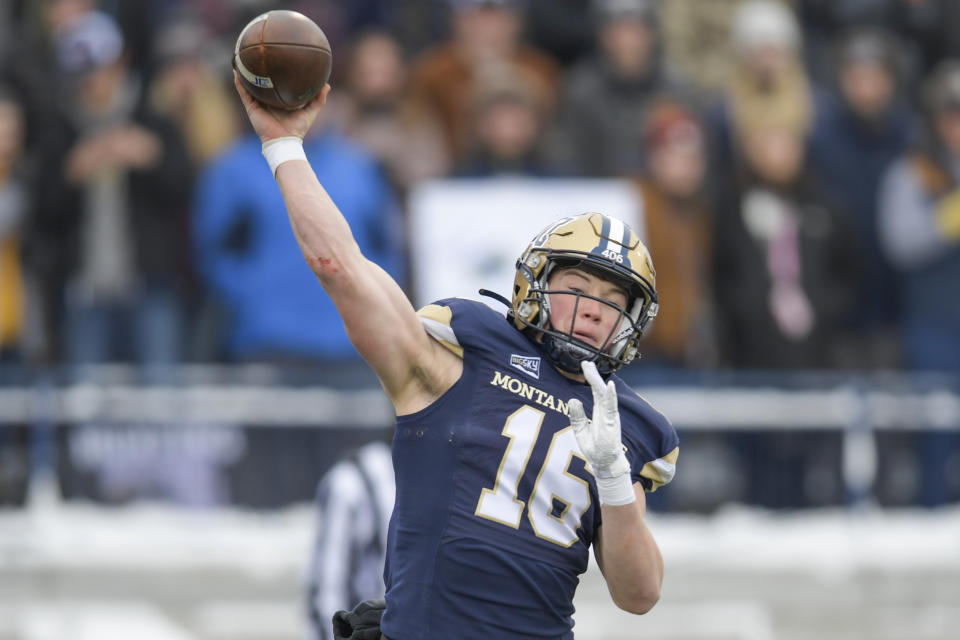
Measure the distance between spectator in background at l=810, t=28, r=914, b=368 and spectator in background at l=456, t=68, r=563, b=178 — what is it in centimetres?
214

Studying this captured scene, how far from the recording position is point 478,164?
11398 mm

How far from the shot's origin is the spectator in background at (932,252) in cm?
1178

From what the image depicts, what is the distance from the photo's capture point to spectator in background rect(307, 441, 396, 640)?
6707mm

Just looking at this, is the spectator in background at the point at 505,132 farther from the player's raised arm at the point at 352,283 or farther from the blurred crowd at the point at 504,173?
the player's raised arm at the point at 352,283

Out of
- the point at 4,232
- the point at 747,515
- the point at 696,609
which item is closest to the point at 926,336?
the point at 747,515

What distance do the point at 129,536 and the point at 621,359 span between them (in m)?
6.83

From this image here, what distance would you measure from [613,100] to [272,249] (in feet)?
8.78

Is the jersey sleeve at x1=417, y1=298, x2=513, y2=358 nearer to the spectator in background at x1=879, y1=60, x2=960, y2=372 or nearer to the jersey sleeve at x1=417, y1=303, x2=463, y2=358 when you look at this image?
the jersey sleeve at x1=417, y1=303, x2=463, y2=358

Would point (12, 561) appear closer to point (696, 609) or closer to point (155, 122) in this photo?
point (155, 122)

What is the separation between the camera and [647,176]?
1164 centimetres

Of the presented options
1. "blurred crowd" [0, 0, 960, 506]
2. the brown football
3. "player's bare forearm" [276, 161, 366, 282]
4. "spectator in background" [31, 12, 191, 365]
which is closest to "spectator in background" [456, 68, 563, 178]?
"blurred crowd" [0, 0, 960, 506]

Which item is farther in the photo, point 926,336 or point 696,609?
point 926,336

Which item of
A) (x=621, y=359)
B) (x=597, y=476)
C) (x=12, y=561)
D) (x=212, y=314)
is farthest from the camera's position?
(x=212, y=314)

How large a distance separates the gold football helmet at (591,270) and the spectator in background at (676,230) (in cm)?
674
